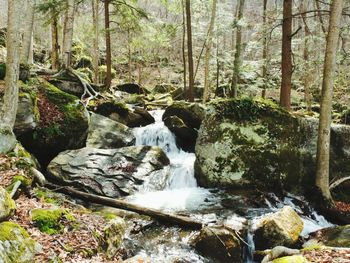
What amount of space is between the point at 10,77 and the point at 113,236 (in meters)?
4.16

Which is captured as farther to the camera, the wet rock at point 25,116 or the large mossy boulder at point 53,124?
the large mossy boulder at point 53,124

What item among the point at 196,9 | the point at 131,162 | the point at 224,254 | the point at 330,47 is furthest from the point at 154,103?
the point at 224,254

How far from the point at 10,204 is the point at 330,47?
→ 771 cm

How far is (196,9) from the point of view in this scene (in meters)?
21.8

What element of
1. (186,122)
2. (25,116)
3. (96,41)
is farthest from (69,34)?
(186,122)

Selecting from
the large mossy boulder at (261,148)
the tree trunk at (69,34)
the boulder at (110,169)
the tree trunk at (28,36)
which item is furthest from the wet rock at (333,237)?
the tree trunk at (69,34)

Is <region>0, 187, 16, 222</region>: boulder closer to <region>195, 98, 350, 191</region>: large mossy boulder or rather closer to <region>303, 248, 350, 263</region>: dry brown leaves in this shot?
<region>303, 248, 350, 263</region>: dry brown leaves

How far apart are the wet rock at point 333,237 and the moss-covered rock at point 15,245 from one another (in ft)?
17.5

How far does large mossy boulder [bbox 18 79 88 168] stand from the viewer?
968 centimetres

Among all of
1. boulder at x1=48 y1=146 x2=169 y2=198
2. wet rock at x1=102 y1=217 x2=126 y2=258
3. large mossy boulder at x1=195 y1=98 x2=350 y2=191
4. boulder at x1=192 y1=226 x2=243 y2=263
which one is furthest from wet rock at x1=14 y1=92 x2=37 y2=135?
boulder at x1=192 y1=226 x2=243 y2=263

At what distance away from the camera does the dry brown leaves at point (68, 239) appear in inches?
184

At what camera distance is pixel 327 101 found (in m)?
8.62

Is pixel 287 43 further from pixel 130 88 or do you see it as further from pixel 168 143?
pixel 130 88

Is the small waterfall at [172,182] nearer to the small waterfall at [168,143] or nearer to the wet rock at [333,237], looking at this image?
the small waterfall at [168,143]
